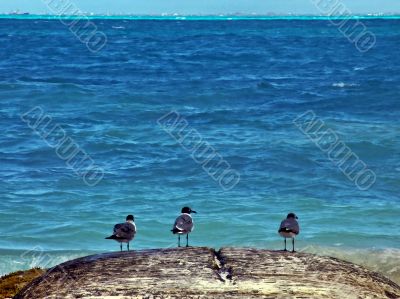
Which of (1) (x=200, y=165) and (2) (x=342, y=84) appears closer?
(1) (x=200, y=165)

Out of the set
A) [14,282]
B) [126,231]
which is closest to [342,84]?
[14,282]

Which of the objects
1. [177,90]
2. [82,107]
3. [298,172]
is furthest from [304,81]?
[298,172]

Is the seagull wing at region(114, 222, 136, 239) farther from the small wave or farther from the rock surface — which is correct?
the small wave

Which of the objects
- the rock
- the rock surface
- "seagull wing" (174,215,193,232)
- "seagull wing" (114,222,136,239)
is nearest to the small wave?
the rock

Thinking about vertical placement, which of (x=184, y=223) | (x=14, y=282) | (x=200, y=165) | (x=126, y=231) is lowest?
(x=14, y=282)

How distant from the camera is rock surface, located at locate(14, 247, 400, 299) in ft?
16.8

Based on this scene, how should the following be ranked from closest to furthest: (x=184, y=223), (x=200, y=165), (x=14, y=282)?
(x=184, y=223) → (x=14, y=282) → (x=200, y=165)

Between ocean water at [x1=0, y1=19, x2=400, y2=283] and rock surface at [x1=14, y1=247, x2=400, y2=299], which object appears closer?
rock surface at [x1=14, y1=247, x2=400, y2=299]

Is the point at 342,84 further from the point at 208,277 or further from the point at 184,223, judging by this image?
the point at 208,277

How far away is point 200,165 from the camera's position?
22750mm

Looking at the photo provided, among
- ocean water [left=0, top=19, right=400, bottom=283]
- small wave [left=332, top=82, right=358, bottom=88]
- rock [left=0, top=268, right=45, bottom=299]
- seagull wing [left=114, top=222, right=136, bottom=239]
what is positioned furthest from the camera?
small wave [left=332, top=82, right=358, bottom=88]

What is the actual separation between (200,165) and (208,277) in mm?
17434

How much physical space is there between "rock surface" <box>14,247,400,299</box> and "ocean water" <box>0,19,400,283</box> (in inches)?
343

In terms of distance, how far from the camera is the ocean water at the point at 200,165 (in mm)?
16656
